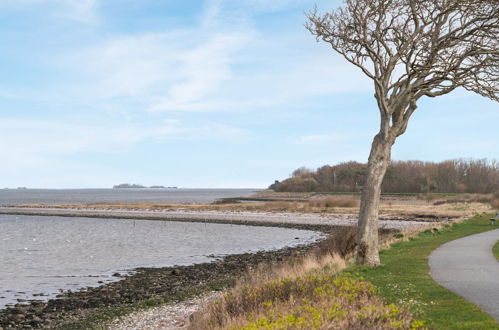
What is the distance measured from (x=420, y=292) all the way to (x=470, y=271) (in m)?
4.10

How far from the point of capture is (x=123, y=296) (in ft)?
64.4

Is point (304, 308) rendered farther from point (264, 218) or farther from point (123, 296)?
point (264, 218)

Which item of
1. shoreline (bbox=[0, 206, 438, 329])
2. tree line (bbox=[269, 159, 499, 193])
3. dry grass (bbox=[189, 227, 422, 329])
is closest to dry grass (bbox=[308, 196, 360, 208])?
tree line (bbox=[269, 159, 499, 193])

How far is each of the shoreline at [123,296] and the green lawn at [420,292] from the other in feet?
17.9

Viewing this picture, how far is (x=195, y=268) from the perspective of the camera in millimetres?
27094

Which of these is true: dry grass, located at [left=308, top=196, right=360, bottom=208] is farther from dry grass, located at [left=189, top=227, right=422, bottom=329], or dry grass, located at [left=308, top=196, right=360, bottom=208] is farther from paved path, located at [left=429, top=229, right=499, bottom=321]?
dry grass, located at [left=189, top=227, right=422, bottom=329]

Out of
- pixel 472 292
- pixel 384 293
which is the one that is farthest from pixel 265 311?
pixel 472 292

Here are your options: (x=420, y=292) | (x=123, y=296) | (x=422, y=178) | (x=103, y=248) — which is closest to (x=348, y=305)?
(x=420, y=292)

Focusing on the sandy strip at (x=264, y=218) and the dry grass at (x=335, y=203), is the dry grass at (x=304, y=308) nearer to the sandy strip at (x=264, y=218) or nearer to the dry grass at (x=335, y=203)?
the sandy strip at (x=264, y=218)

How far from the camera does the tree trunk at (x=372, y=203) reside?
58.5 feet

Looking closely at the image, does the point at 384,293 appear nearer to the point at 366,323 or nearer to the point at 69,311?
the point at 366,323

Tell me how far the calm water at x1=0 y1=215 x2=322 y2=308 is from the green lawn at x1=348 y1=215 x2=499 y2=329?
13.4m

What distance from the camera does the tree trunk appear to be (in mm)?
17844

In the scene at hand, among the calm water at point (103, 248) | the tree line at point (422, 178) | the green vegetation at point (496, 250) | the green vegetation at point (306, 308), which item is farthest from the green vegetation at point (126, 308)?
the tree line at point (422, 178)
